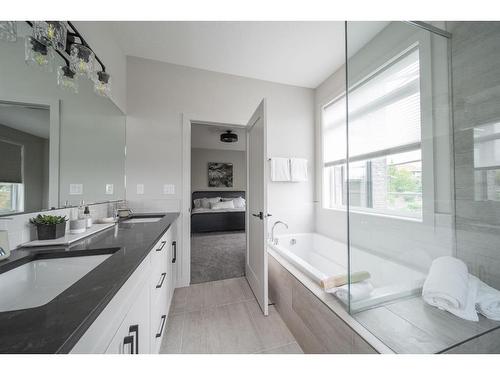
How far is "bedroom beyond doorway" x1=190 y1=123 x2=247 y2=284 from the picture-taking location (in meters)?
2.56

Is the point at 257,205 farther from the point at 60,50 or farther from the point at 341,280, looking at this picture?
the point at 60,50

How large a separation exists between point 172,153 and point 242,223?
2924mm

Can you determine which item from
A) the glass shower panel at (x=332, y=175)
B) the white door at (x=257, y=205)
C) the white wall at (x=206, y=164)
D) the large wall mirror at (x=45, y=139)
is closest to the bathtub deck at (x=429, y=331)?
the white door at (x=257, y=205)

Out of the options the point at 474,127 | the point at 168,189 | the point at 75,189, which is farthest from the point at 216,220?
the point at 474,127

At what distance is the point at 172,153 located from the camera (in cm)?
205

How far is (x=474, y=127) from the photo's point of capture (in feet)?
3.80

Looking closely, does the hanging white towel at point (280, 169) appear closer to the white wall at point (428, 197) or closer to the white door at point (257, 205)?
the white door at point (257, 205)

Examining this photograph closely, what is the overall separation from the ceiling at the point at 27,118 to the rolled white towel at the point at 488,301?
2616 mm

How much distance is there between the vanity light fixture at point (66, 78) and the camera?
108 centimetres

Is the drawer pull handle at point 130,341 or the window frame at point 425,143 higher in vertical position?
the window frame at point 425,143

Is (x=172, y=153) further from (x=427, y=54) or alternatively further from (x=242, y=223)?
(x=242, y=223)

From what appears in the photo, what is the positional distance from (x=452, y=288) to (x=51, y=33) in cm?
270
